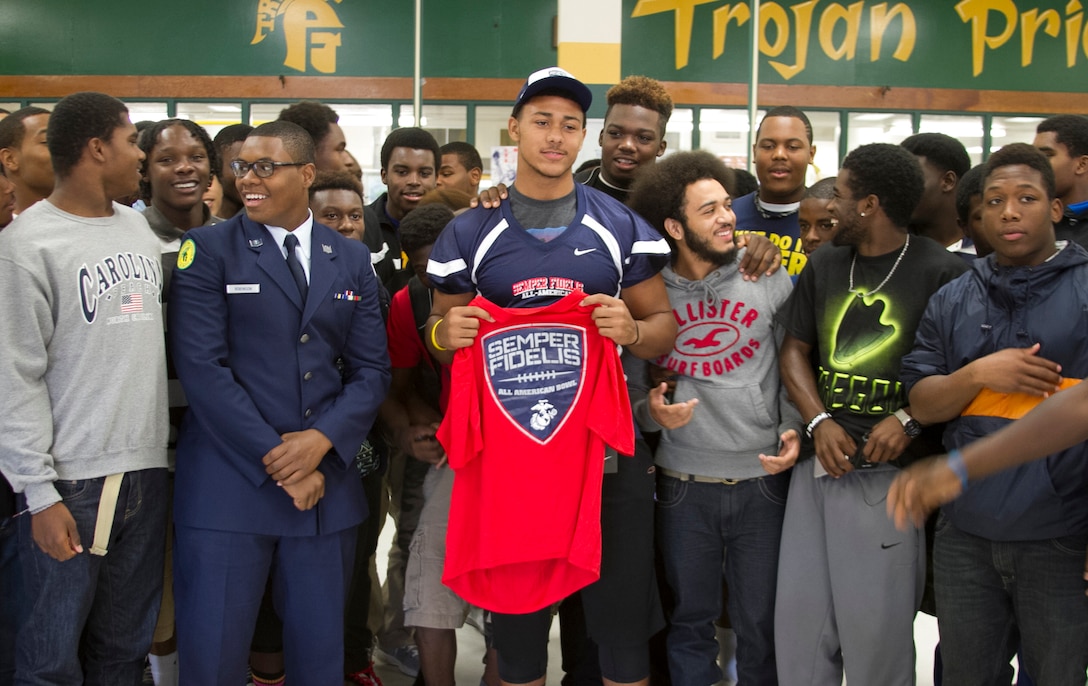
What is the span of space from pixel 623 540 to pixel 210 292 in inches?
57.7

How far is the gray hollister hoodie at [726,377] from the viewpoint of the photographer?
280cm

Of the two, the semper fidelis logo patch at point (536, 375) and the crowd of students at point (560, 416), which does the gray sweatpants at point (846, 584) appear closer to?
the crowd of students at point (560, 416)

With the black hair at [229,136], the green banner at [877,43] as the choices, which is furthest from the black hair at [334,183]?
the green banner at [877,43]

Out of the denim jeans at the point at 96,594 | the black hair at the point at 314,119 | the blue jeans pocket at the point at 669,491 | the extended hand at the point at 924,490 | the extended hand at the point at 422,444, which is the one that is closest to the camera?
the extended hand at the point at 924,490

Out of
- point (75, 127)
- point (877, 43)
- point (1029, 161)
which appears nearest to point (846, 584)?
point (1029, 161)

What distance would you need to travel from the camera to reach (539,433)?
8.48 ft

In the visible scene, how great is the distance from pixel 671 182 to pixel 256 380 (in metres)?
1.50

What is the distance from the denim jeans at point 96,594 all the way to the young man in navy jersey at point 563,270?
1.02 metres

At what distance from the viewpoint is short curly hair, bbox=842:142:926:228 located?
A: 274cm

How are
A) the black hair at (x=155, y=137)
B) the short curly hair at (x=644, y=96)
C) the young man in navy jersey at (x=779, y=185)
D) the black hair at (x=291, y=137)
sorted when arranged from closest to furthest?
the black hair at (x=291, y=137), the black hair at (x=155, y=137), the young man in navy jersey at (x=779, y=185), the short curly hair at (x=644, y=96)

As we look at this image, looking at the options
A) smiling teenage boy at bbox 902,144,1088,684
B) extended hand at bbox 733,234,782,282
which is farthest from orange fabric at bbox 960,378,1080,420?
extended hand at bbox 733,234,782,282

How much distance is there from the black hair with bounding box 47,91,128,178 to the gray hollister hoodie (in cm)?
186

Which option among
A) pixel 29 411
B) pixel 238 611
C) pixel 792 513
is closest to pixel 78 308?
pixel 29 411

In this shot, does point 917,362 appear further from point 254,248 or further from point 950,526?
point 254,248
